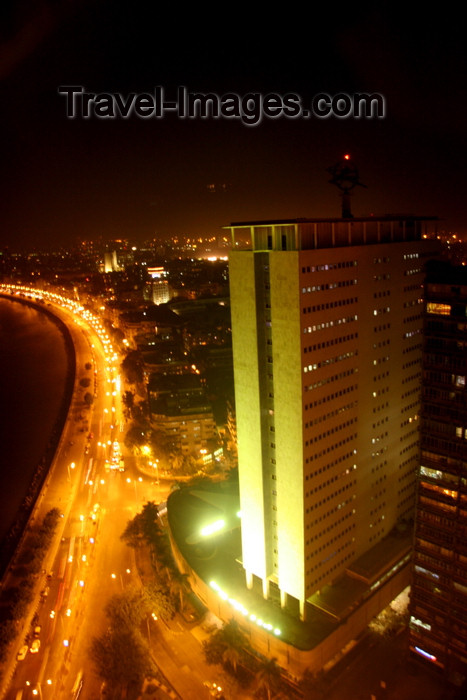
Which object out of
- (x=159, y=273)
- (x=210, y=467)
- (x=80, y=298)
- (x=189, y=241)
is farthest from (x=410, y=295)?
(x=189, y=241)

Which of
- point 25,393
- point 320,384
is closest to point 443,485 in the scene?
point 320,384

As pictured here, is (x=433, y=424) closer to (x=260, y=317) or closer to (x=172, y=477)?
(x=260, y=317)

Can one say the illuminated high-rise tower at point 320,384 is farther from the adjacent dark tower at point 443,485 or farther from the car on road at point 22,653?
the car on road at point 22,653

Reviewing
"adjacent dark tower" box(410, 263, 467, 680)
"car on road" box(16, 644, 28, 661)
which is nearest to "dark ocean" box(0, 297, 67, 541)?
"car on road" box(16, 644, 28, 661)

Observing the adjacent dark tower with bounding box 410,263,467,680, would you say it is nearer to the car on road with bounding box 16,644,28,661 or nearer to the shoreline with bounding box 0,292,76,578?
the car on road with bounding box 16,644,28,661

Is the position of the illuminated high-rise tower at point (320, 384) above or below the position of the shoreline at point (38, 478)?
above

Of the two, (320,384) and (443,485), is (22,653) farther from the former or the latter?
(443,485)

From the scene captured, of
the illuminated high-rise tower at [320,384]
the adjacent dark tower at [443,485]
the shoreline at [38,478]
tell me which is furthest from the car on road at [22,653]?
the adjacent dark tower at [443,485]
